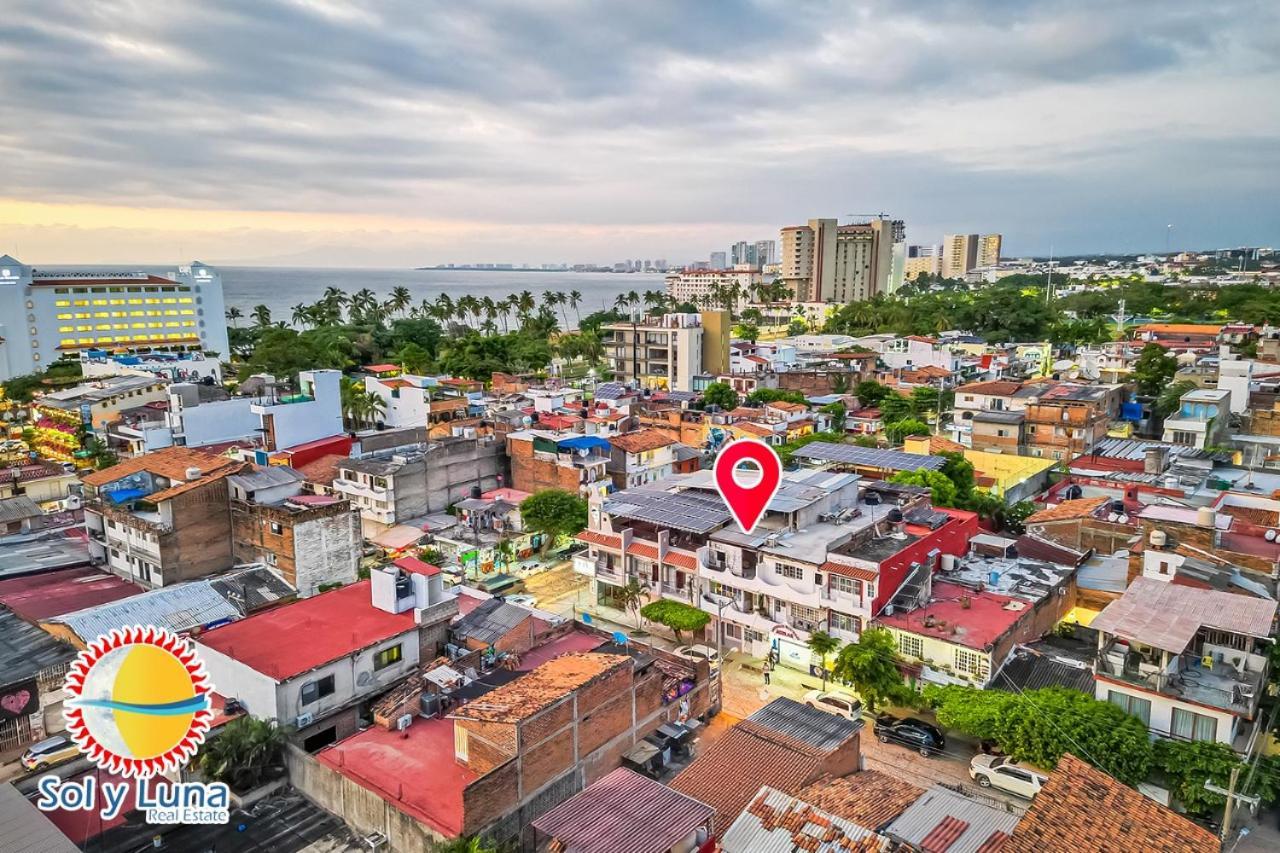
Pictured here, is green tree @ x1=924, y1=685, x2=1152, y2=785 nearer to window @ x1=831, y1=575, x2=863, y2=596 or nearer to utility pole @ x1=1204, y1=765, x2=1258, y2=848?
utility pole @ x1=1204, y1=765, x2=1258, y2=848

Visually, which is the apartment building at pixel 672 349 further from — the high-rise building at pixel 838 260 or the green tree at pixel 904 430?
the high-rise building at pixel 838 260

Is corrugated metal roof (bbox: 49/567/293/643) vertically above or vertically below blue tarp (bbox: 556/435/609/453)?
below

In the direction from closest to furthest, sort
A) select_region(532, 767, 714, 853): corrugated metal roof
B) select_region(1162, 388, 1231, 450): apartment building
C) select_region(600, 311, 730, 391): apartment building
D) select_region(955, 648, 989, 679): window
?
select_region(532, 767, 714, 853): corrugated metal roof
select_region(955, 648, 989, 679): window
select_region(1162, 388, 1231, 450): apartment building
select_region(600, 311, 730, 391): apartment building

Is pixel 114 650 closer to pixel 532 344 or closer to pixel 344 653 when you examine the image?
pixel 344 653

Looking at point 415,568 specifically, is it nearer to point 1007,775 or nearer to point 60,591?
point 1007,775

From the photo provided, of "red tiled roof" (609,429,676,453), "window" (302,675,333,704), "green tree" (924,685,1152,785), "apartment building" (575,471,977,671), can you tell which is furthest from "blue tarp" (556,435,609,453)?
"green tree" (924,685,1152,785)

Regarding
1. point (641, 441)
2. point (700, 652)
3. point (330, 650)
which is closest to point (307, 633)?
point (330, 650)

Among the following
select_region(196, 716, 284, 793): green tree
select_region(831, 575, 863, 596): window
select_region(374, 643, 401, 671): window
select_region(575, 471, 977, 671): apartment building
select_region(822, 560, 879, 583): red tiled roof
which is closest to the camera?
select_region(196, 716, 284, 793): green tree
